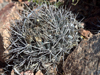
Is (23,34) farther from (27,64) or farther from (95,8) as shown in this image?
(95,8)

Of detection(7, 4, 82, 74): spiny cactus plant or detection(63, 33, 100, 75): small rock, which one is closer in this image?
detection(63, 33, 100, 75): small rock

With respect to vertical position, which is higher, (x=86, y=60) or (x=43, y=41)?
(x=43, y=41)

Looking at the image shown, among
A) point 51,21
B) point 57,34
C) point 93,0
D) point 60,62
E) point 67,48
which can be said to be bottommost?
point 60,62

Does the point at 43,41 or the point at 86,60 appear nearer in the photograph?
the point at 86,60

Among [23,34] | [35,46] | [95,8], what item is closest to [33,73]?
[35,46]

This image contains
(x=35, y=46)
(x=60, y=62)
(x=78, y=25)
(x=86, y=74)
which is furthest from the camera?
(x=78, y=25)

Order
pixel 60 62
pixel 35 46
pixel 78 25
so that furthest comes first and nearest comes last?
pixel 78 25 → pixel 60 62 → pixel 35 46

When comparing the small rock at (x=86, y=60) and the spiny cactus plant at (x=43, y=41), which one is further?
the spiny cactus plant at (x=43, y=41)

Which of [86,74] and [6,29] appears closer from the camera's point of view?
[86,74]
